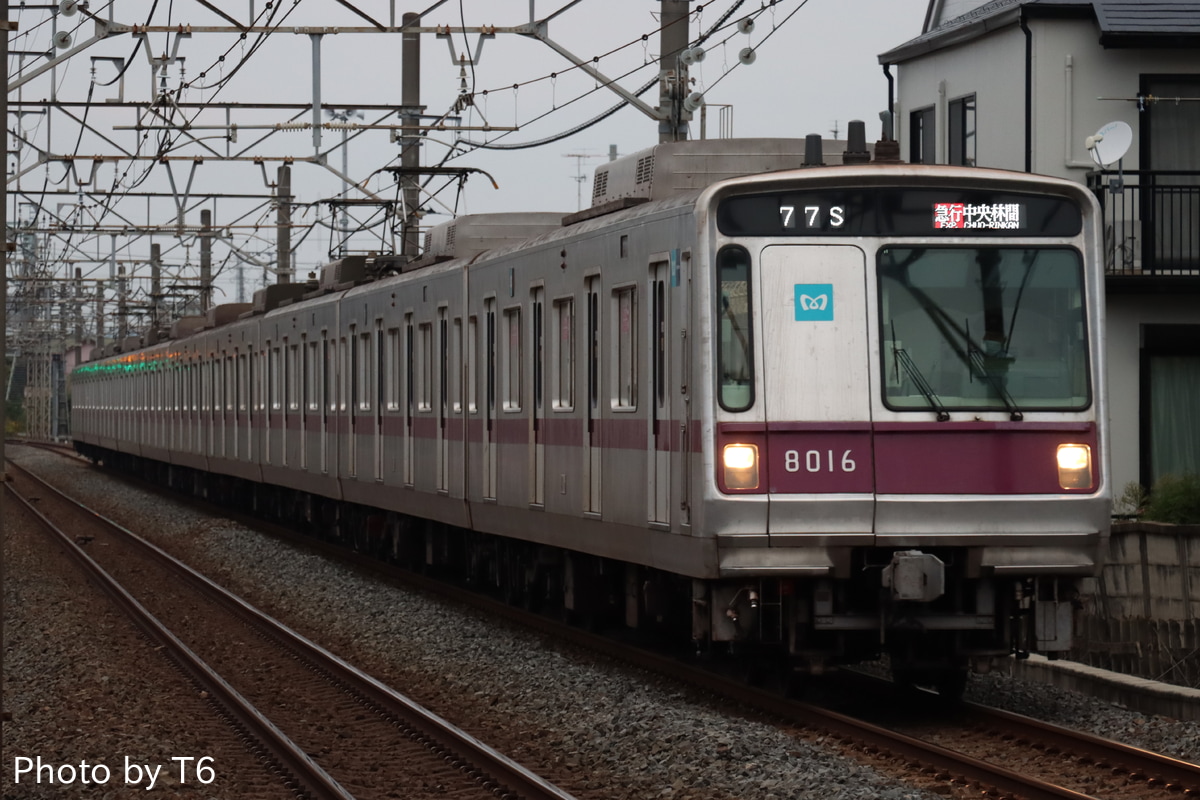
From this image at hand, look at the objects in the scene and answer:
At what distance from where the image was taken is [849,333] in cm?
934

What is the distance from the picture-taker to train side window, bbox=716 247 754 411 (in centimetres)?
929

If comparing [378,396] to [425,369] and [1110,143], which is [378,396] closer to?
[425,369]

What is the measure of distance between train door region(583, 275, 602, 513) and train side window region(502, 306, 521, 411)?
5.77 feet

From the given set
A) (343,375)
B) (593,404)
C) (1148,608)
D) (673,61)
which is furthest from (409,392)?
(1148,608)

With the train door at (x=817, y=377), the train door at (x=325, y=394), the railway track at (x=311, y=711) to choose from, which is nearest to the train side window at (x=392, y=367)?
the railway track at (x=311, y=711)

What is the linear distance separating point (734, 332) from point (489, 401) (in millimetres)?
5118

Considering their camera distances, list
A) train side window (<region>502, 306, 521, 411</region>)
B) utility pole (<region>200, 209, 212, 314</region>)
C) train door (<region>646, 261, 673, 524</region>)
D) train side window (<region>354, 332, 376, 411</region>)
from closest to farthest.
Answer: train door (<region>646, 261, 673, 524</region>), train side window (<region>502, 306, 521, 411</region>), train side window (<region>354, 332, 376, 411</region>), utility pole (<region>200, 209, 212, 314</region>)

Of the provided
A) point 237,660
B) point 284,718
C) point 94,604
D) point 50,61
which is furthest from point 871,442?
point 50,61

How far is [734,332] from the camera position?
936cm

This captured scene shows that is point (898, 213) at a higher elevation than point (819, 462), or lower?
higher

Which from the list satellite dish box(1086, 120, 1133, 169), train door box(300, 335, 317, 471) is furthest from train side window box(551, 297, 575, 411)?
train door box(300, 335, 317, 471)

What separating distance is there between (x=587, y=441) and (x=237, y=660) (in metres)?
3.13

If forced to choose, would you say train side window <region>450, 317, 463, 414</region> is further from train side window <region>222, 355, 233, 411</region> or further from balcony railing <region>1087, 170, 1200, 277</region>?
train side window <region>222, 355, 233, 411</region>

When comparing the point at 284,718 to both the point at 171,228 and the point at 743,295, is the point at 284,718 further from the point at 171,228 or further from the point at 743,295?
the point at 171,228
